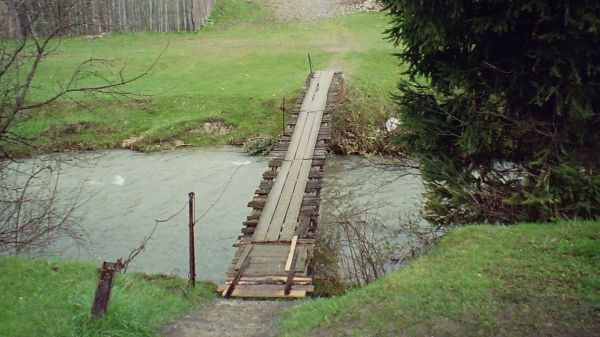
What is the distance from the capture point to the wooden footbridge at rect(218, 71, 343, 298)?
9.58m

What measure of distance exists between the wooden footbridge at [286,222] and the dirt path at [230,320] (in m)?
0.44

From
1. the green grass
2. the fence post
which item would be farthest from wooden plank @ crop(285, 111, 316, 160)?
the fence post

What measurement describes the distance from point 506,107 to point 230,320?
528 centimetres

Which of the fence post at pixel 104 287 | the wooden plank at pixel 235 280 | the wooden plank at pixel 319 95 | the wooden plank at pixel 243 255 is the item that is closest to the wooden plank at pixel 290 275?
the wooden plank at pixel 235 280

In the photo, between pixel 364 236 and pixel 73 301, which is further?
pixel 364 236

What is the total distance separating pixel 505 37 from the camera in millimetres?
9539

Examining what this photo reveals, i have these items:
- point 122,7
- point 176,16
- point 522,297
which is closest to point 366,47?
point 176,16

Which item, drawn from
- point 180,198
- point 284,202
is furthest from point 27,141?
point 284,202

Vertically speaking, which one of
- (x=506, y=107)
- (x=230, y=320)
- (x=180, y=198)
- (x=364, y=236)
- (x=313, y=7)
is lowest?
(x=180, y=198)

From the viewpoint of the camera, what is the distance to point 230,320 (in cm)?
814

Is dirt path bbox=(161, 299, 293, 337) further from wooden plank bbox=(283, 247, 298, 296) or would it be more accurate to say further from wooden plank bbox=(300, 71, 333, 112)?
wooden plank bbox=(300, 71, 333, 112)

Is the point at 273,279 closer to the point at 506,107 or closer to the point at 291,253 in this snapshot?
the point at 291,253

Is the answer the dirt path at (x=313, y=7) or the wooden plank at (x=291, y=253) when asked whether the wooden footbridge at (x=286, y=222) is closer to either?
the wooden plank at (x=291, y=253)

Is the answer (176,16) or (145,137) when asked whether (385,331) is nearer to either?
(145,137)
